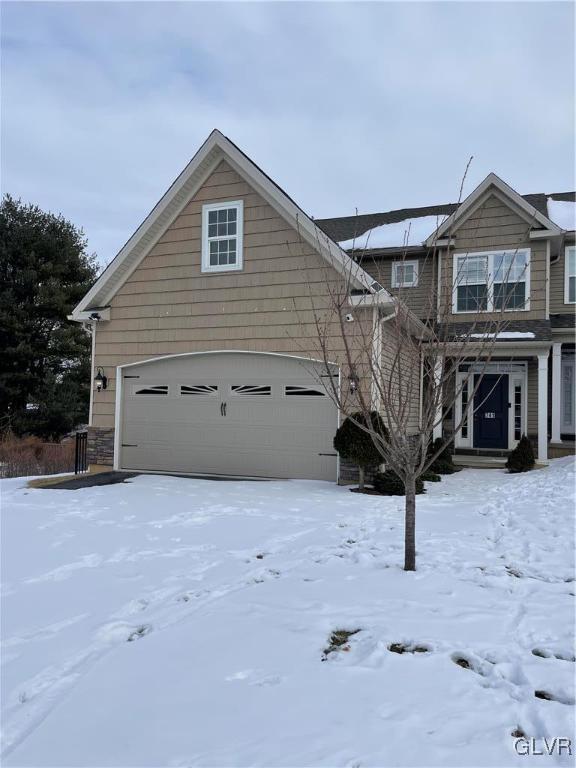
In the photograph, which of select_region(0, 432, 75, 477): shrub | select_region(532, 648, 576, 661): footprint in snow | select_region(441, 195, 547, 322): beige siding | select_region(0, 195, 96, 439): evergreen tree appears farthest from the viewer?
select_region(0, 195, 96, 439): evergreen tree

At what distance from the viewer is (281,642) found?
3.26m

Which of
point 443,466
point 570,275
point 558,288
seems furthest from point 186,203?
point 570,275

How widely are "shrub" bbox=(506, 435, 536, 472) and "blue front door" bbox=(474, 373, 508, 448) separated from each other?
2.17 meters

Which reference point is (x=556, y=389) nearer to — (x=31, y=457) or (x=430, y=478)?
(x=430, y=478)

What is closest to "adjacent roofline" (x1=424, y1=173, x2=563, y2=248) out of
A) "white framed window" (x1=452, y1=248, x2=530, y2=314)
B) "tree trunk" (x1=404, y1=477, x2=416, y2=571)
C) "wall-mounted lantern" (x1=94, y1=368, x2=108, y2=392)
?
"white framed window" (x1=452, y1=248, x2=530, y2=314)

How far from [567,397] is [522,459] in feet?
13.3

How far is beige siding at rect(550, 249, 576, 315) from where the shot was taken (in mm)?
14344

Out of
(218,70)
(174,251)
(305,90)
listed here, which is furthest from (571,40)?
(174,251)

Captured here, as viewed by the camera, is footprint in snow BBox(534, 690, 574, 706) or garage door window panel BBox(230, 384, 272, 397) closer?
footprint in snow BBox(534, 690, 574, 706)

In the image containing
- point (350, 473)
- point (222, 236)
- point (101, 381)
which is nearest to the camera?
point (350, 473)

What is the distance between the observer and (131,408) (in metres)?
11.4

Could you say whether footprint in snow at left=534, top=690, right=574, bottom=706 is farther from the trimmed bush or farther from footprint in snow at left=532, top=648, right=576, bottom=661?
the trimmed bush

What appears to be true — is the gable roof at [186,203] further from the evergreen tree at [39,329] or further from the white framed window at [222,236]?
the evergreen tree at [39,329]

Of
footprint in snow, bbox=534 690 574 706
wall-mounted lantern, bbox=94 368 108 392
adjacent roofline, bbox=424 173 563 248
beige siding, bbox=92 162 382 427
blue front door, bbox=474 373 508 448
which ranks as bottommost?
footprint in snow, bbox=534 690 574 706
